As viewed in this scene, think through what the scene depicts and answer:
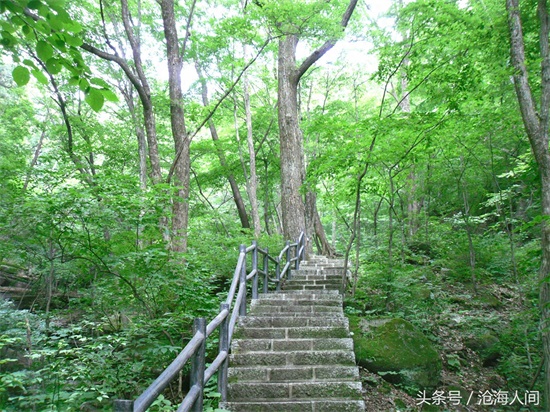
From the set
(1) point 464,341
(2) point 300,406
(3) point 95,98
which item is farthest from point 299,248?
(3) point 95,98

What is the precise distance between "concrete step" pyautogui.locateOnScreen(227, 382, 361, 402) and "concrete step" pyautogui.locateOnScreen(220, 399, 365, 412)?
12 centimetres

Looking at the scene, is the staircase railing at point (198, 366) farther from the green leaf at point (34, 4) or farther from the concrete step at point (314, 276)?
the concrete step at point (314, 276)

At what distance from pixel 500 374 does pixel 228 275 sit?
518cm

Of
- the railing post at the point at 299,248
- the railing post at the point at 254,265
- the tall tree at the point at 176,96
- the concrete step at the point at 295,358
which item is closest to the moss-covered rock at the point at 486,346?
the concrete step at the point at 295,358

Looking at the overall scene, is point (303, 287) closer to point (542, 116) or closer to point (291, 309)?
point (291, 309)

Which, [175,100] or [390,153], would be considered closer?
[390,153]

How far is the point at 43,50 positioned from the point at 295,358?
385 centimetres

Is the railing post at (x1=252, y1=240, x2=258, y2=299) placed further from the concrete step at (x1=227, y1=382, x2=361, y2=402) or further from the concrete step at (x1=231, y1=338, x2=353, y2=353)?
the concrete step at (x1=227, y1=382, x2=361, y2=402)

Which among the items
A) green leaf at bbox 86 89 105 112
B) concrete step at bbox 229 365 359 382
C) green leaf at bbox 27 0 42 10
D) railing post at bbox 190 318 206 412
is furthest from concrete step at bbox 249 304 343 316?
green leaf at bbox 27 0 42 10

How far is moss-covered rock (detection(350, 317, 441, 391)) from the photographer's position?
5.19 meters

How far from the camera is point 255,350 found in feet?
14.9

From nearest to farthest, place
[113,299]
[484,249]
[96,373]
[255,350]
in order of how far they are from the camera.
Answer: [96,373] → [255,350] → [113,299] → [484,249]

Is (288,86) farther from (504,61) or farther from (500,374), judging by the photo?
(500,374)

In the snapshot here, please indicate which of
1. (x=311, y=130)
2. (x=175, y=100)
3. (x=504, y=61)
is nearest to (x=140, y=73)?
(x=175, y=100)
